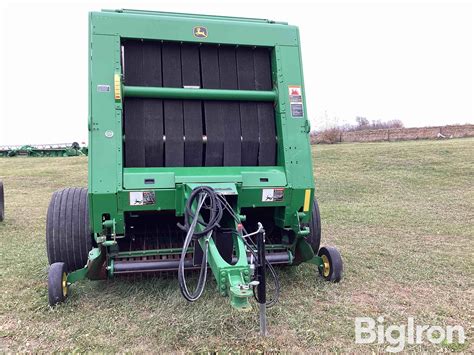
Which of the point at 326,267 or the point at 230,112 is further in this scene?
the point at 326,267

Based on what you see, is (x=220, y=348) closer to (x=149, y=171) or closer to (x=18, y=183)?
(x=149, y=171)

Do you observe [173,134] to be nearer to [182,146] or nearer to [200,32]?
[182,146]

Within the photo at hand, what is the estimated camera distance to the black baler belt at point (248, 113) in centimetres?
427

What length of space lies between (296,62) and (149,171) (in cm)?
175

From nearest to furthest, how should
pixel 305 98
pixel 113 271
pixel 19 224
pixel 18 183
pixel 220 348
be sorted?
1. pixel 220 348
2. pixel 113 271
3. pixel 305 98
4. pixel 19 224
5. pixel 18 183

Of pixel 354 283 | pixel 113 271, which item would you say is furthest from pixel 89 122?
pixel 354 283

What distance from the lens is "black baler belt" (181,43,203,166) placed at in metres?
4.13

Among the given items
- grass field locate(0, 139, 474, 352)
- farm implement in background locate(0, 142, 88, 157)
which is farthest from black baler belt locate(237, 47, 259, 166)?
farm implement in background locate(0, 142, 88, 157)

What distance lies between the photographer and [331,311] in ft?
11.8

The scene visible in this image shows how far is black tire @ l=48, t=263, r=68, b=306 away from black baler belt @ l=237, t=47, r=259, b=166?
190 cm

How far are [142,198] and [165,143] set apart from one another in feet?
2.02

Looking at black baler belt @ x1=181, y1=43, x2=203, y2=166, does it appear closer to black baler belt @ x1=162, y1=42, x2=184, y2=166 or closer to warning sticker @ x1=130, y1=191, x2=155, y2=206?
black baler belt @ x1=162, y1=42, x2=184, y2=166

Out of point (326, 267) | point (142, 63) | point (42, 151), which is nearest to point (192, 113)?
point (142, 63)

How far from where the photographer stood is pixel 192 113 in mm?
4168
